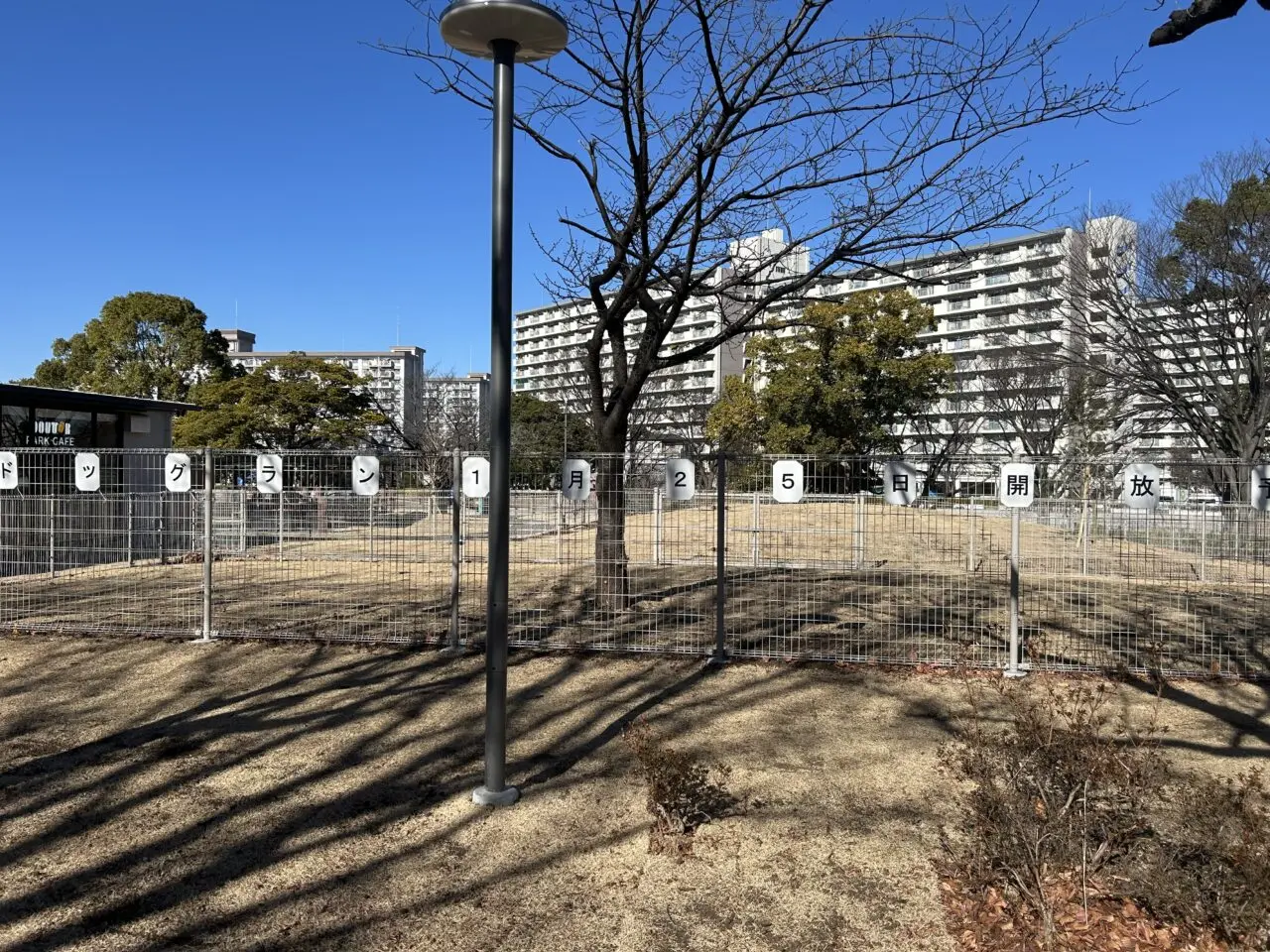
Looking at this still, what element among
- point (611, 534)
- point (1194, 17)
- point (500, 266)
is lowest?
point (611, 534)

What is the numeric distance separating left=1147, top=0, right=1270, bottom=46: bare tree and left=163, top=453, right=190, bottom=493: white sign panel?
701 cm

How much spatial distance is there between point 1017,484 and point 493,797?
424 centimetres

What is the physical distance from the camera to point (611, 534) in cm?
772

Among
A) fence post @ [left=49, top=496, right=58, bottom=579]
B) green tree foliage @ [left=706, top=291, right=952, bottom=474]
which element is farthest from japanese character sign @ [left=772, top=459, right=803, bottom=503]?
green tree foliage @ [left=706, top=291, right=952, bottom=474]

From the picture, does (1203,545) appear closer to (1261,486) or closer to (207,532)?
(1261,486)

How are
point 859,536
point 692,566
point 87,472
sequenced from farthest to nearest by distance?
1. point 692,566
2. point 859,536
3. point 87,472

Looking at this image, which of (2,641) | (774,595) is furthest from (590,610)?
(2,641)

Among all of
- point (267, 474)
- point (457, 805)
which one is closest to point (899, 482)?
point (457, 805)

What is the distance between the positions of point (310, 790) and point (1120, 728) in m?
4.39

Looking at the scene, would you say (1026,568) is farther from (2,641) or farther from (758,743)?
(2,641)

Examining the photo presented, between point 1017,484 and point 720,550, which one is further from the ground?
point 1017,484

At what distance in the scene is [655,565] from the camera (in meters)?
11.2

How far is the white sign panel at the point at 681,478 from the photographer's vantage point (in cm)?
618

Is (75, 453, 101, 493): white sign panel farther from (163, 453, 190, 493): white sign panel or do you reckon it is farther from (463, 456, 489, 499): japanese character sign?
(463, 456, 489, 499): japanese character sign
